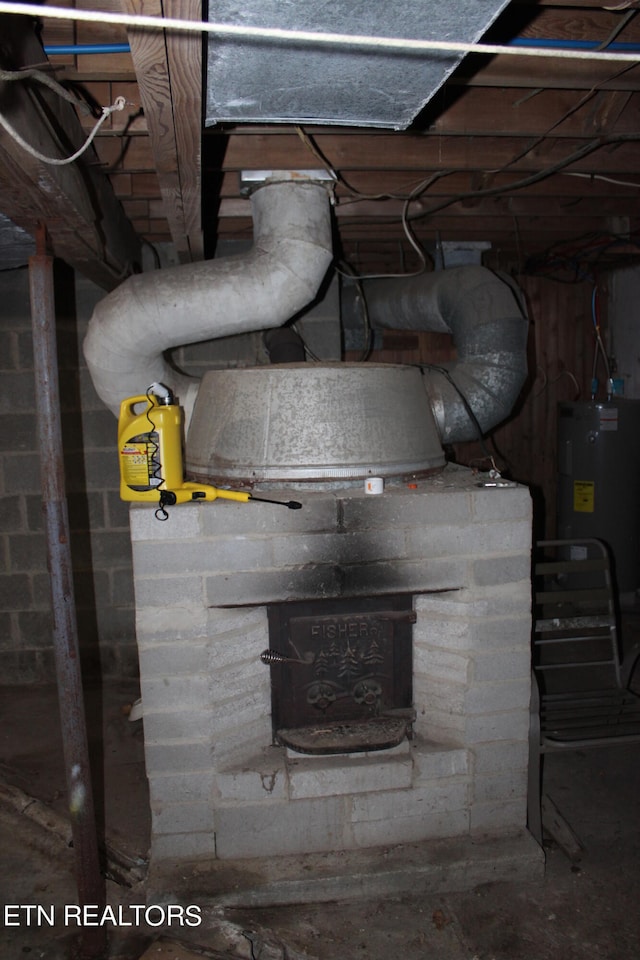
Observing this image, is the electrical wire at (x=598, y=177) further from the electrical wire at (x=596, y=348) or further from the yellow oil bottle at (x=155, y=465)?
the electrical wire at (x=596, y=348)

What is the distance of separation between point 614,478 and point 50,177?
154 inches

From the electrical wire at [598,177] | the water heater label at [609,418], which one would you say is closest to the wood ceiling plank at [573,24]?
the electrical wire at [598,177]

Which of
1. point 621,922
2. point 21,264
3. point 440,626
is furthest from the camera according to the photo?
point 21,264

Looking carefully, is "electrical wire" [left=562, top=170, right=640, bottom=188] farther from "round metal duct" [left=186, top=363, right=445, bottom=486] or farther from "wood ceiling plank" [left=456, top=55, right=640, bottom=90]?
"round metal duct" [left=186, top=363, right=445, bottom=486]

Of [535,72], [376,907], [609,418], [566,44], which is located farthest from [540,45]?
[609,418]

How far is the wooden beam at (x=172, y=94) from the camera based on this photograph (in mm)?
1205

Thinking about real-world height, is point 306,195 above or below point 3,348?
above

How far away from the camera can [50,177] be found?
5.40 ft

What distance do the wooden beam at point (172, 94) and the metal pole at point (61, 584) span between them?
1.44 ft

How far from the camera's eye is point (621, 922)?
192 centimetres

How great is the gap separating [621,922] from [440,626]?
0.97 meters

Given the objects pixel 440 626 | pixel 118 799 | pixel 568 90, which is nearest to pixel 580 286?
pixel 568 90

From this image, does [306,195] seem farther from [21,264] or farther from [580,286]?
[580,286]

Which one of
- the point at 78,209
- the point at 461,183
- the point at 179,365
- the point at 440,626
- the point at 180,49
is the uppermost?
the point at 461,183
